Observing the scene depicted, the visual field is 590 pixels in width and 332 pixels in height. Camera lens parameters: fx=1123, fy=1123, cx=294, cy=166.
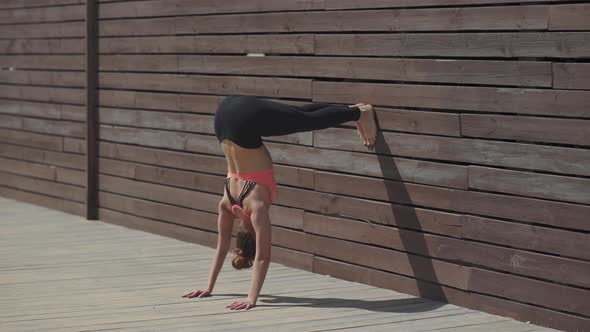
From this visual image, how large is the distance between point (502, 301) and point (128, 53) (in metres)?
4.71

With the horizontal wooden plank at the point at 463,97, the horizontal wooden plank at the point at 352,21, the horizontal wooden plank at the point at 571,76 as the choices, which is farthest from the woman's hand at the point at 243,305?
the horizontal wooden plank at the point at 571,76

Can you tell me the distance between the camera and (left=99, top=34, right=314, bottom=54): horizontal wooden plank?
7738mm

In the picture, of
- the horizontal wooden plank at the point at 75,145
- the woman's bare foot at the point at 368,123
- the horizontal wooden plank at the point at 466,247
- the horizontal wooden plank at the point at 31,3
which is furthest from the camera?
the horizontal wooden plank at the point at 31,3

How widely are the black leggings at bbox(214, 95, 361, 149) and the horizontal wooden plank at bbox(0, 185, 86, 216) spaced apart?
4425mm

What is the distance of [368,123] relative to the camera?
6992 millimetres

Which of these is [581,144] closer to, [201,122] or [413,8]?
[413,8]

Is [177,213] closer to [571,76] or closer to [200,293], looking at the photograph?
[200,293]

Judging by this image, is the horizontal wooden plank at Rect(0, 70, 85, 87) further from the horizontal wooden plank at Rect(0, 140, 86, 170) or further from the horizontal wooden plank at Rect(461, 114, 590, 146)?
the horizontal wooden plank at Rect(461, 114, 590, 146)

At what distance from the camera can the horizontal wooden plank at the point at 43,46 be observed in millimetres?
10641

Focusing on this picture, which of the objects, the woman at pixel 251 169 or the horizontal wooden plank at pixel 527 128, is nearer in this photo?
the horizontal wooden plank at pixel 527 128

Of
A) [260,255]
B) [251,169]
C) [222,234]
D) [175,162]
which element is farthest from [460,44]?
[175,162]

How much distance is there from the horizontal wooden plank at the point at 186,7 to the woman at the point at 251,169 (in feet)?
3.80

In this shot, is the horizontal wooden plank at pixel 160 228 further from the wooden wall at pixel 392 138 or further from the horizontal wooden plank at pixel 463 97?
the horizontal wooden plank at pixel 463 97

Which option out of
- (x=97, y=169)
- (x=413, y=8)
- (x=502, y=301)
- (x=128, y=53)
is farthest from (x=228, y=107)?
(x=97, y=169)
